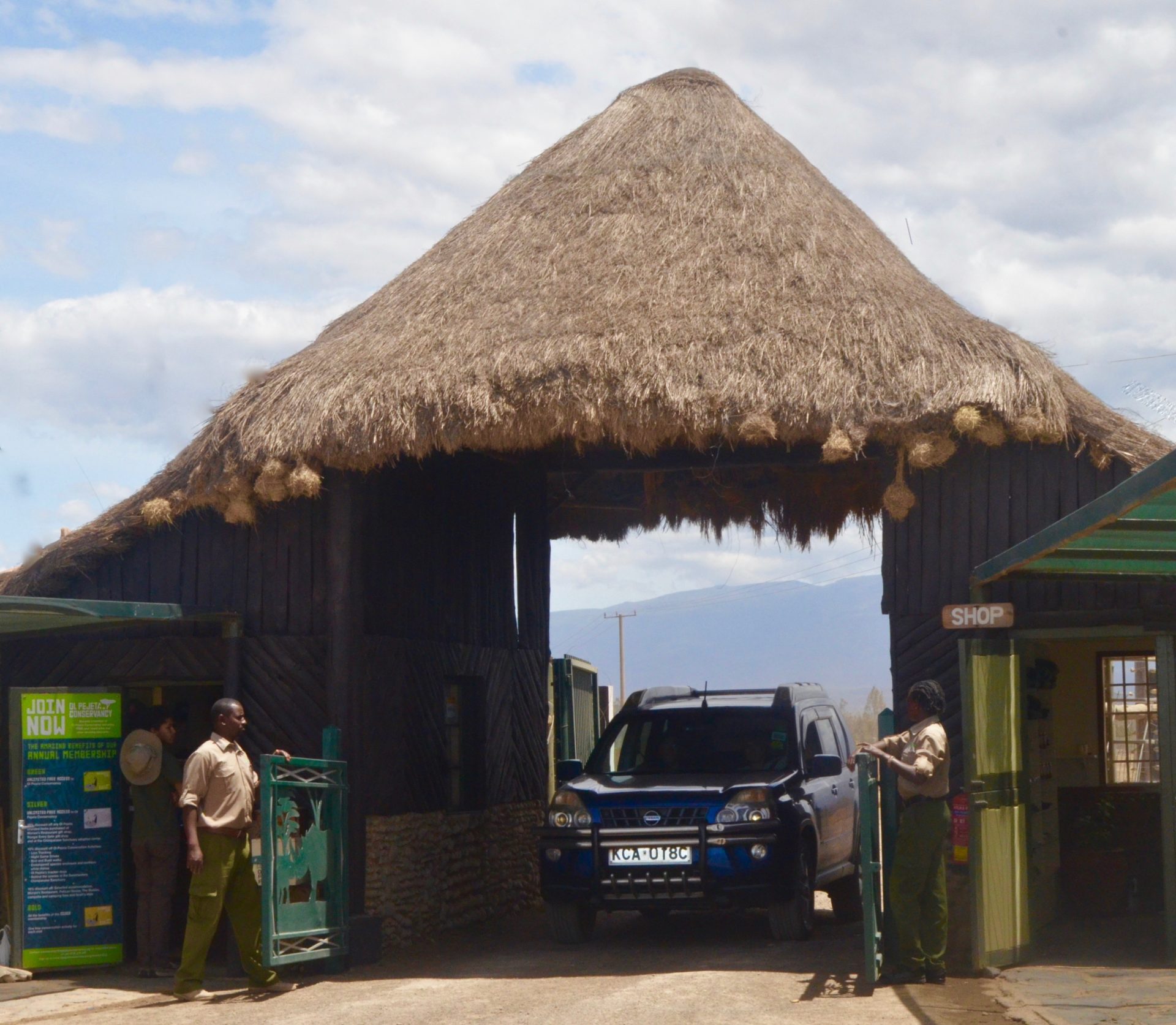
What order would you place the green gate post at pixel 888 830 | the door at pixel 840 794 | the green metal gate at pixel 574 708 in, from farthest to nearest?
1. the green metal gate at pixel 574 708
2. the door at pixel 840 794
3. the green gate post at pixel 888 830

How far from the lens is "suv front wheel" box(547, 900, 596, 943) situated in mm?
11352

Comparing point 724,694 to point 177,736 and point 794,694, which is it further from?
point 177,736

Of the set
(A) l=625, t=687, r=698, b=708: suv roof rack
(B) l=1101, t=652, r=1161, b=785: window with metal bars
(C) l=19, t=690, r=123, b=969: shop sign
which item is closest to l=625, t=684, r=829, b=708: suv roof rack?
(A) l=625, t=687, r=698, b=708: suv roof rack

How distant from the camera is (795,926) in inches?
440

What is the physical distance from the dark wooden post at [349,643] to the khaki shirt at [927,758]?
4139 millimetres

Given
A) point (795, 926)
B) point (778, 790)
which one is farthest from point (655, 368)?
point (795, 926)

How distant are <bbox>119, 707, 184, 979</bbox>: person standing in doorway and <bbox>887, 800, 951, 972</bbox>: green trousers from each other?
514cm

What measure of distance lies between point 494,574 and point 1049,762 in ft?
18.5

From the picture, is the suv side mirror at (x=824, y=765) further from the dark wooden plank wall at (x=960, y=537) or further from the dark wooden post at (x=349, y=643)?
the dark wooden post at (x=349, y=643)

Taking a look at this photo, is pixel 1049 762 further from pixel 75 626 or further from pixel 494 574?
pixel 75 626

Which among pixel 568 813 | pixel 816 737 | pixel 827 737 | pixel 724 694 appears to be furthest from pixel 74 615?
pixel 827 737

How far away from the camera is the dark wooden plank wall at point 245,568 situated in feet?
38.7

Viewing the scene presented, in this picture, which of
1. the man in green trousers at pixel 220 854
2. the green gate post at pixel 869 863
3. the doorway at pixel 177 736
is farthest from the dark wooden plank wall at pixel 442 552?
the green gate post at pixel 869 863

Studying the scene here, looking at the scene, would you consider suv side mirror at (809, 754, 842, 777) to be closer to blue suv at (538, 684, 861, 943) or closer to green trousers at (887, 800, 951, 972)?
blue suv at (538, 684, 861, 943)
